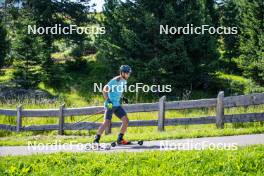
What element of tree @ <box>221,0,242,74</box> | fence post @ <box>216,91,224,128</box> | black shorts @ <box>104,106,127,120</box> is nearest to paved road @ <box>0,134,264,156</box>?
black shorts @ <box>104,106,127,120</box>

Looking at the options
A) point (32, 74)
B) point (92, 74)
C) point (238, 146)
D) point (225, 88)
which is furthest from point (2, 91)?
point (238, 146)

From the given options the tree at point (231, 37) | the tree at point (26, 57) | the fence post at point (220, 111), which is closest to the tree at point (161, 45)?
the tree at point (26, 57)

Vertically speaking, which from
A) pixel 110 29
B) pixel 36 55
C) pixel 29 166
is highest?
pixel 110 29

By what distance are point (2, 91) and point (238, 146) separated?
76.6 feet

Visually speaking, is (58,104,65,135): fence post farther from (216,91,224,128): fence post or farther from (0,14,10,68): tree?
(0,14,10,68): tree

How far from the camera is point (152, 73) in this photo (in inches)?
1118

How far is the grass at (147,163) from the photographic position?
28.5 feet

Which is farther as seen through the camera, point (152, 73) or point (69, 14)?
point (69, 14)

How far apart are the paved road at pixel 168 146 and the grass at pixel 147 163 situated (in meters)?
0.94

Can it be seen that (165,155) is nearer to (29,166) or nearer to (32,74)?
(29,166)

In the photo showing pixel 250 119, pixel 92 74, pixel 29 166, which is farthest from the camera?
pixel 92 74
